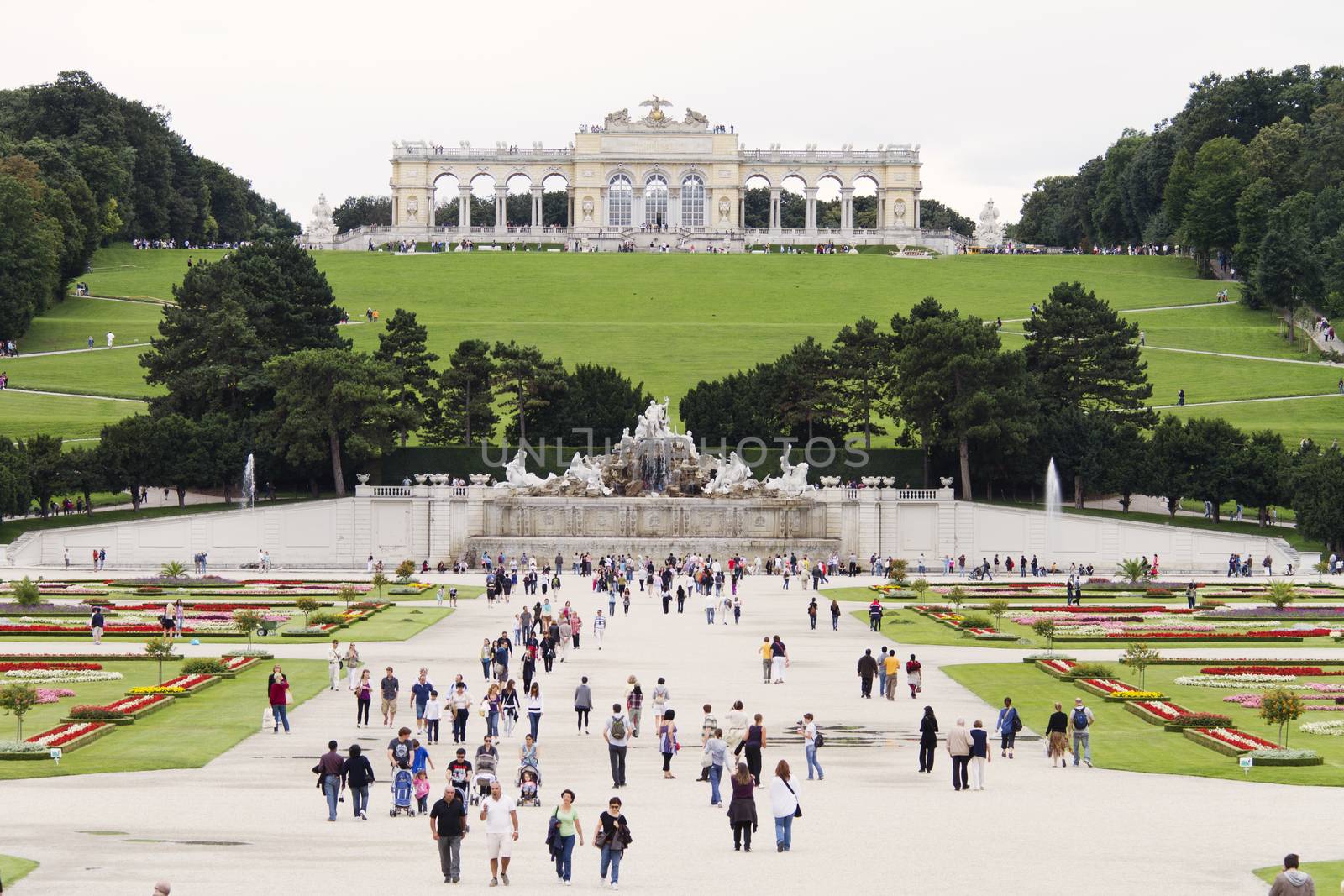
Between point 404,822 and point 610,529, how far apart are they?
44.5 metres

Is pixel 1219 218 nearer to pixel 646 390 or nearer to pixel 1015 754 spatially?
pixel 646 390

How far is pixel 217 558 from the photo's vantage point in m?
62.8

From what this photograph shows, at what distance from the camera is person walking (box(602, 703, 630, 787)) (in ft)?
73.3

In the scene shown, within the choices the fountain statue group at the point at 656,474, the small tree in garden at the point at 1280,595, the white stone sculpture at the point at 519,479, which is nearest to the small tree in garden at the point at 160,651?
the small tree in garden at the point at 1280,595

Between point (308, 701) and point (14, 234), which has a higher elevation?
point (14, 234)

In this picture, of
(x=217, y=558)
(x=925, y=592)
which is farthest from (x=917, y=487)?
(x=217, y=558)

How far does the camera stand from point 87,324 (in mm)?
92688

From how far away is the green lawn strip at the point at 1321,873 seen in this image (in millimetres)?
16953

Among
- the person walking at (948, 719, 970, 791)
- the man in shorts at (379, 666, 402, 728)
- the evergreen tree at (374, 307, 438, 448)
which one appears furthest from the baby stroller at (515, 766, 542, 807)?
the evergreen tree at (374, 307, 438, 448)

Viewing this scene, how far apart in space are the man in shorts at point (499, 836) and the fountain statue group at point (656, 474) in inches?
1875

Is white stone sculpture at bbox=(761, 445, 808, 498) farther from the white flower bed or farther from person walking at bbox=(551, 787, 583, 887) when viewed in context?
person walking at bbox=(551, 787, 583, 887)

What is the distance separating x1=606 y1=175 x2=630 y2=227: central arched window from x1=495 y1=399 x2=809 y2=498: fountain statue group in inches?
2535

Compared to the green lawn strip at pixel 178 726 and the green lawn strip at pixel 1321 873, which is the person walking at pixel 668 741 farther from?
the green lawn strip at pixel 1321 873

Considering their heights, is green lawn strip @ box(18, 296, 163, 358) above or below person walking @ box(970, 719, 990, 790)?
above
